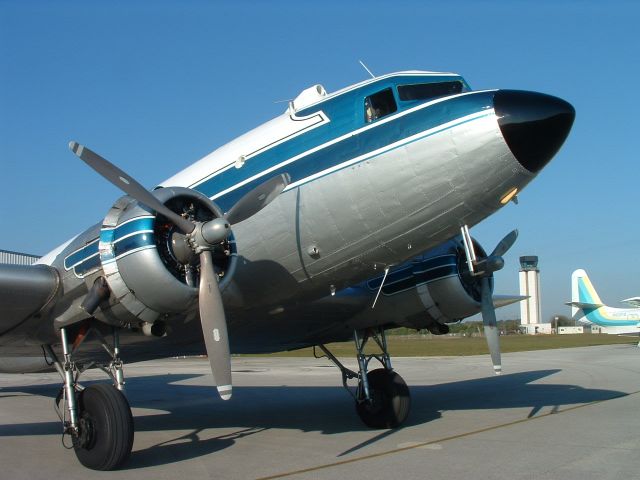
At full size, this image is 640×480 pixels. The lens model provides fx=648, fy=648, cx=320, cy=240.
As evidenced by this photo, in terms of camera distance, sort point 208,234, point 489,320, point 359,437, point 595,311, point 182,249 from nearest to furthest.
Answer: point 208,234, point 182,249, point 359,437, point 489,320, point 595,311

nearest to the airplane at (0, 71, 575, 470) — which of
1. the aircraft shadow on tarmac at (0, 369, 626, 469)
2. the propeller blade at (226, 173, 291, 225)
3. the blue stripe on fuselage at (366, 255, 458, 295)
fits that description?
the propeller blade at (226, 173, 291, 225)

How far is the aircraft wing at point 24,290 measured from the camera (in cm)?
808

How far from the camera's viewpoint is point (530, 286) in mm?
99188

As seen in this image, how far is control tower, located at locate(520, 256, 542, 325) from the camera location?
97.6m

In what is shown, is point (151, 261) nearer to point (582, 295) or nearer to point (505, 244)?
point (505, 244)

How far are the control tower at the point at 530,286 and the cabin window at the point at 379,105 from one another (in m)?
91.0

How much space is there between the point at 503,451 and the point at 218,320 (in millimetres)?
3864

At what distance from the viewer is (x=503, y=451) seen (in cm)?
799

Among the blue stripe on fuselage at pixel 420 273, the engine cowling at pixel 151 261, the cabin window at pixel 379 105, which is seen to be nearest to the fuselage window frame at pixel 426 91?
the cabin window at pixel 379 105

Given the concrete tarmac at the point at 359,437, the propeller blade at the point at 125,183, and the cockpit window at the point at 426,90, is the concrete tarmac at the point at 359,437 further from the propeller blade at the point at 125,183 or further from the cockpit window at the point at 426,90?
the cockpit window at the point at 426,90

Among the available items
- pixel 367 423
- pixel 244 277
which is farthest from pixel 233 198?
pixel 367 423

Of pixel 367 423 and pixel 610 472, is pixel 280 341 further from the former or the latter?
pixel 610 472

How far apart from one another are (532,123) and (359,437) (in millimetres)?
5231

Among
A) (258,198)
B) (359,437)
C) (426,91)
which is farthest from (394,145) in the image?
(359,437)
